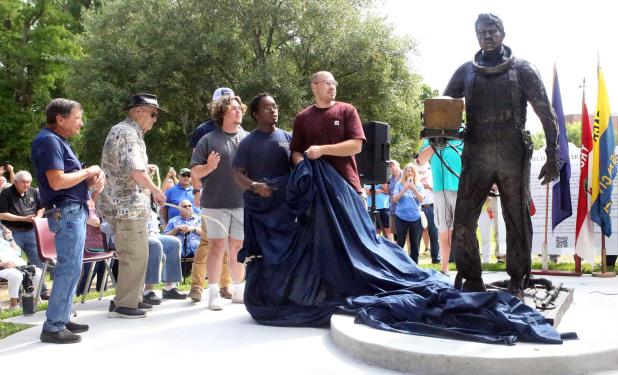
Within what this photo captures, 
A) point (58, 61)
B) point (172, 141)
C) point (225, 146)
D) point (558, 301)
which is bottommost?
point (558, 301)

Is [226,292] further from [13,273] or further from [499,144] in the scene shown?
[499,144]

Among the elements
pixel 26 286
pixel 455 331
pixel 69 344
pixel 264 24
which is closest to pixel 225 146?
pixel 69 344

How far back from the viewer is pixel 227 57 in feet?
76.1

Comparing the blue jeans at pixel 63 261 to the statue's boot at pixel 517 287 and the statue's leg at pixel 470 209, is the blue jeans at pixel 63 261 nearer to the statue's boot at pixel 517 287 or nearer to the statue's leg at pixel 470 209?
the statue's leg at pixel 470 209

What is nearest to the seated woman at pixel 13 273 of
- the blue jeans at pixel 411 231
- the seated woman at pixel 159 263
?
the seated woman at pixel 159 263

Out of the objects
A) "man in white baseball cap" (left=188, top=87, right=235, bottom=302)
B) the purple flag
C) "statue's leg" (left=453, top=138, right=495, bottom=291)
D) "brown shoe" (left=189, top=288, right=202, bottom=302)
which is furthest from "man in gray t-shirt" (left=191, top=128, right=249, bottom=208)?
the purple flag

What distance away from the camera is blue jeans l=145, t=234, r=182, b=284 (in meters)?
6.43

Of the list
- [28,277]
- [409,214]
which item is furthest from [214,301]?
[409,214]

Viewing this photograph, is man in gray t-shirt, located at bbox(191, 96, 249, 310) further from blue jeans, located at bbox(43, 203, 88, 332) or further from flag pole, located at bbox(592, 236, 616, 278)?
flag pole, located at bbox(592, 236, 616, 278)

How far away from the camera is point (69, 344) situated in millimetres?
4691

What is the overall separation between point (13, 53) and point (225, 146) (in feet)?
77.9

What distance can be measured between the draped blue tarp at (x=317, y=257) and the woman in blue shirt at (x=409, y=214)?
4590 mm

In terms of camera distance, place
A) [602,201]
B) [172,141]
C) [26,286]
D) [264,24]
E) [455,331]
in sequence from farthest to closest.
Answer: [172,141] < [264,24] < [602,201] < [26,286] < [455,331]

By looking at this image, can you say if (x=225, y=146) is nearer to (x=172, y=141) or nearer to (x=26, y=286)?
(x=26, y=286)
